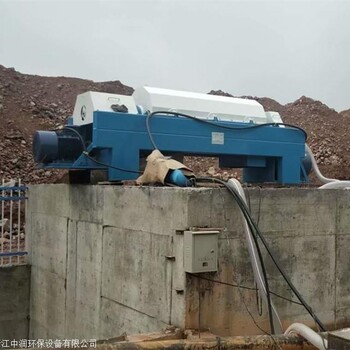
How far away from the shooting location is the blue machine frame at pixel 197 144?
187 inches

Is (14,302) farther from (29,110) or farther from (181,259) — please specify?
(29,110)

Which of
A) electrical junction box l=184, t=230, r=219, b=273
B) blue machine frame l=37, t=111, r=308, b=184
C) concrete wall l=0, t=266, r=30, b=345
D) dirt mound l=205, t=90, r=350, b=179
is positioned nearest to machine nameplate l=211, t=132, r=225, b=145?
blue machine frame l=37, t=111, r=308, b=184

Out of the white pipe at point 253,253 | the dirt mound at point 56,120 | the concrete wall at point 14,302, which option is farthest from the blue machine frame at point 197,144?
the dirt mound at point 56,120

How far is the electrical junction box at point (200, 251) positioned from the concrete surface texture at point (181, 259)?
0.09m

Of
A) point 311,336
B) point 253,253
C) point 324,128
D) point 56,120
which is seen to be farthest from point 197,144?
point 324,128

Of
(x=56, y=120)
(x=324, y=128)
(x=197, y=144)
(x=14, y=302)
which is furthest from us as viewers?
(x=324, y=128)

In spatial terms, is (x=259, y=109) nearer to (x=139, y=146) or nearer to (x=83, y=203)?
(x=139, y=146)

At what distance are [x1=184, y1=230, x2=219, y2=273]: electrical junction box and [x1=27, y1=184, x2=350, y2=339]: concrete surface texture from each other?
9cm

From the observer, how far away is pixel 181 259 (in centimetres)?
371

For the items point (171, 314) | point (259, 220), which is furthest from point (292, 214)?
point (171, 314)

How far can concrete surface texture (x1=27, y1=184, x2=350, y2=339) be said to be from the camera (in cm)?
378

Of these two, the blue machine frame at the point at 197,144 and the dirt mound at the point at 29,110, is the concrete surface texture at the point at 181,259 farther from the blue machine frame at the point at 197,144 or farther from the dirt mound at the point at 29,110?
the dirt mound at the point at 29,110

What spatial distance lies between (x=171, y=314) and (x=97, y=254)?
51.8 inches

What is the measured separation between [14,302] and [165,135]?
3133 mm
